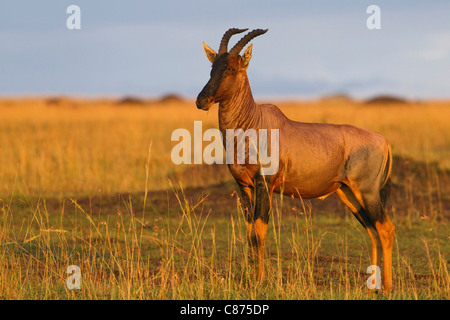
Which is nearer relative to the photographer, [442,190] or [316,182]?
[316,182]

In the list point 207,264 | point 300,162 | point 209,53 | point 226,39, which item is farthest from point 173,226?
point 226,39

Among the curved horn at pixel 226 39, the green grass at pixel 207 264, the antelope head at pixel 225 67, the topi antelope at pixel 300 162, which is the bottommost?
the green grass at pixel 207 264

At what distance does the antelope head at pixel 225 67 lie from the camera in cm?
712

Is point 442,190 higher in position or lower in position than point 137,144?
Answer: lower

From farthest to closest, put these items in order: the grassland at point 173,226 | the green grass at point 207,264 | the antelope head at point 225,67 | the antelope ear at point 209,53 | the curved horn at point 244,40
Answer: the antelope ear at point 209,53 < the curved horn at point 244,40 < the grassland at point 173,226 < the antelope head at point 225,67 < the green grass at point 207,264

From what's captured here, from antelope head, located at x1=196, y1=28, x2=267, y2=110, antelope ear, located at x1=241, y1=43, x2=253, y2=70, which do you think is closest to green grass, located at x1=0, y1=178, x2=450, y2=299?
antelope head, located at x1=196, y1=28, x2=267, y2=110

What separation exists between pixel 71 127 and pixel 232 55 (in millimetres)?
22829

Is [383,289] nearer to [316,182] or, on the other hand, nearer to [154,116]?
[316,182]

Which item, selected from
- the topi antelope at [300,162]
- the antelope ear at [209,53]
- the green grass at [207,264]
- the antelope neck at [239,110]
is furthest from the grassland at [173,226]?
the antelope ear at [209,53]

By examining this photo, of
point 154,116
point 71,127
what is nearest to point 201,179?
point 71,127

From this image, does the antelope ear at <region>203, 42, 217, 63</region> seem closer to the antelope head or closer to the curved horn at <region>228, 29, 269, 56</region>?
the antelope head

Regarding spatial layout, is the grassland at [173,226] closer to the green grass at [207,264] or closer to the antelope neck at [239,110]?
the green grass at [207,264]

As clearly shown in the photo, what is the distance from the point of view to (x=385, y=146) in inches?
317

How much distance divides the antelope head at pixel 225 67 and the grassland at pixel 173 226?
92 cm
